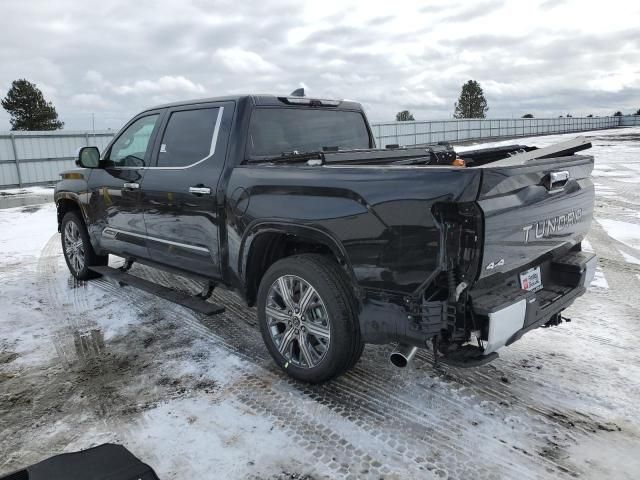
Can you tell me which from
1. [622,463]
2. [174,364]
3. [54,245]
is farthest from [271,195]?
[54,245]

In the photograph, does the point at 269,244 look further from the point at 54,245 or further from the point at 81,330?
the point at 54,245

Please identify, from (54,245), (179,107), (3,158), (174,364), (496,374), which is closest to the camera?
(496,374)

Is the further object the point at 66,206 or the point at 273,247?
the point at 66,206

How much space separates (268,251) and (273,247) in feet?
0.16

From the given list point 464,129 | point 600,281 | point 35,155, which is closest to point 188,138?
point 600,281

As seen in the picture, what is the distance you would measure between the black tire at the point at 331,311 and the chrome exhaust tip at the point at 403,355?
13.3 inches

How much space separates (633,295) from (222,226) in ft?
12.9

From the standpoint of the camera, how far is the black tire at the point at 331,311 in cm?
304

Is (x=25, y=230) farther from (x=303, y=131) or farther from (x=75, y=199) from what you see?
(x=303, y=131)

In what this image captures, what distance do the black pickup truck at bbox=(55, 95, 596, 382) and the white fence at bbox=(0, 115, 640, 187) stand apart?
15.5 metres

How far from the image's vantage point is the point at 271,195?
337cm

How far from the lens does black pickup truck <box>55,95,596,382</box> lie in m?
2.58

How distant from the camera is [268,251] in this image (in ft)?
12.0

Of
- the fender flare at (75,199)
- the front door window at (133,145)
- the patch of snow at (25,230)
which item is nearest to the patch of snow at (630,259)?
the front door window at (133,145)
